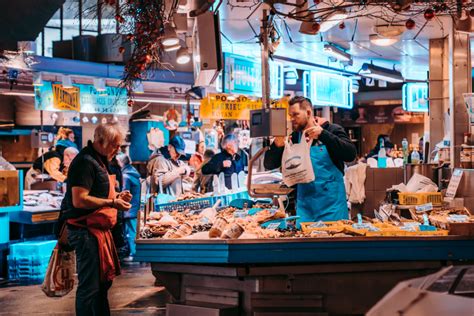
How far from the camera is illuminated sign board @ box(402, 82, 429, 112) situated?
16859 millimetres

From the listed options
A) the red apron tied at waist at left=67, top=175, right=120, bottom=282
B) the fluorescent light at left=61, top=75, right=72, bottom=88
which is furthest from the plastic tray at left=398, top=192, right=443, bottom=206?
the fluorescent light at left=61, top=75, right=72, bottom=88

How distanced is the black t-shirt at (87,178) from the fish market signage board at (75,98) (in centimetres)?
793

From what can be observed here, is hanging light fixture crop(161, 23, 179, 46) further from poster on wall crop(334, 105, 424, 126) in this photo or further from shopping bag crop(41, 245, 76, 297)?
poster on wall crop(334, 105, 424, 126)

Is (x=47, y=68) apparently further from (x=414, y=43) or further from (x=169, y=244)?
(x=169, y=244)

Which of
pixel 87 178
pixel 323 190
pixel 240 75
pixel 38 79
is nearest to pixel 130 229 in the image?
pixel 240 75

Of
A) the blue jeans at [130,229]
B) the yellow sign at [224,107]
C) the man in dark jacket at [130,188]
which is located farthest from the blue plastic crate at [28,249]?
the yellow sign at [224,107]

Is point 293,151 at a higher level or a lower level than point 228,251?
higher

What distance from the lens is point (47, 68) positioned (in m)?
14.7

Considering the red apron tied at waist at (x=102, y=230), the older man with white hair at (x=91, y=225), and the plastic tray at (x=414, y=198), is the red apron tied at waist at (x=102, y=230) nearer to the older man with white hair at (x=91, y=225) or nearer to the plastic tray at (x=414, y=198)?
the older man with white hair at (x=91, y=225)

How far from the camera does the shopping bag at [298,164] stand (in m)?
5.93

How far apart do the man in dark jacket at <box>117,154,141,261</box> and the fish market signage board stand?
2.27 m

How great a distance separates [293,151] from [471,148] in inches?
127

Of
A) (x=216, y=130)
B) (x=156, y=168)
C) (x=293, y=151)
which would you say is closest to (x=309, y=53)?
(x=156, y=168)

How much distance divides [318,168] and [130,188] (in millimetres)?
6457
